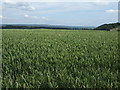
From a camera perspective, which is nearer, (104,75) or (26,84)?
(26,84)

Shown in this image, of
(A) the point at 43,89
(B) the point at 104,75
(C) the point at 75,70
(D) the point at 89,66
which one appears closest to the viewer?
(A) the point at 43,89

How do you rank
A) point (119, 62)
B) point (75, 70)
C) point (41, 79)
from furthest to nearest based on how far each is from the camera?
1. point (119, 62)
2. point (75, 70)
3. point (41, 79)

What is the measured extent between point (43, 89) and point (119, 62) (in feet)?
10.4

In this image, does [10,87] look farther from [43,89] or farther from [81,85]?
[81,85]

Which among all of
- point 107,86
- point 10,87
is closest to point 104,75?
point 107,86

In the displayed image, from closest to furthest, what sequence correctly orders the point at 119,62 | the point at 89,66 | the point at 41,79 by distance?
the point at 41,79, the point at 89,66, the point at 119,62

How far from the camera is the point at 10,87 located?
4180 mm

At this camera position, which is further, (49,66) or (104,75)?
(49,66)

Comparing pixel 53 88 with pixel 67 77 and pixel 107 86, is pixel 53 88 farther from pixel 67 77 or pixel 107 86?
pixel 107 86

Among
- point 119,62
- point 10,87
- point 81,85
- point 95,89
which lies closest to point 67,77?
point 81,85

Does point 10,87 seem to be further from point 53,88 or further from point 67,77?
point 67,77

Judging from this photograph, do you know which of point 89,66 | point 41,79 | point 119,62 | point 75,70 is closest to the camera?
point 41,79

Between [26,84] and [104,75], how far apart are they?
1.85 meters

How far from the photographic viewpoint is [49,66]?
18.6 ft
